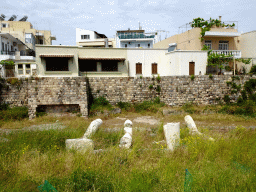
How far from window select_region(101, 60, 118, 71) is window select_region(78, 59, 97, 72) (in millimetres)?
852

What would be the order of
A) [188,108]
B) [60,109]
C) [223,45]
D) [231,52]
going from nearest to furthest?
[60,109] < [188,108] < [231,52] < [223,45]

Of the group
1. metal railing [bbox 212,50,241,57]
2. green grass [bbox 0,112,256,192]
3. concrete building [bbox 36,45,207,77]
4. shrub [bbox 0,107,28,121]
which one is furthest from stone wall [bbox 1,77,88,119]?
metal railing [bbox 212,50,241,57]

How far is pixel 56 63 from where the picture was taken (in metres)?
21.2

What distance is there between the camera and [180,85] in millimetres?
20000

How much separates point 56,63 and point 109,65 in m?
5.43

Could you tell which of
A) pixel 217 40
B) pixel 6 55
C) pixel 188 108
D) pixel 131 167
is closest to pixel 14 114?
pixel 6 55

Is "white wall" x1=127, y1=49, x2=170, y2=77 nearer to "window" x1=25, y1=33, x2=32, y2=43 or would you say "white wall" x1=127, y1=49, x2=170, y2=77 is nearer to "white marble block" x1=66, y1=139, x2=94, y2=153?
"white marble block" x1=66, y1=139, x2=94, y2=153

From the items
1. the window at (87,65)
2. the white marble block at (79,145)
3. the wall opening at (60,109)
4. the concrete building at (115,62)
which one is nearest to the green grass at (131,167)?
the white marble block at (79,145)

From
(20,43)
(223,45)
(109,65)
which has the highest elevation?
(20,43)

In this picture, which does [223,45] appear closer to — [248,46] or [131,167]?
[248,46]

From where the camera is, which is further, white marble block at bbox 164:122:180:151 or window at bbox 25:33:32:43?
window at bbox 25:33:32:43

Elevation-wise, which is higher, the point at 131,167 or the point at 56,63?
the point at 56,63

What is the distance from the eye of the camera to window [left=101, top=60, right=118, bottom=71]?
22.4 m

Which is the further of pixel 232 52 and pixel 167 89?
pixel 232 52
